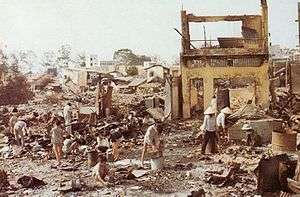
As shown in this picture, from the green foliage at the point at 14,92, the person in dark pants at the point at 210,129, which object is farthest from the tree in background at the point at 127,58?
the person in dark pants at the point at 210,129

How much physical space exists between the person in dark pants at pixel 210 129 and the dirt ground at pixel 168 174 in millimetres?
430

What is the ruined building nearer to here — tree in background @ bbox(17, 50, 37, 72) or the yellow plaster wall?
the yellow plaster wall

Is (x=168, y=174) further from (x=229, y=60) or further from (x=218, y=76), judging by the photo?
(x=229, y=60)

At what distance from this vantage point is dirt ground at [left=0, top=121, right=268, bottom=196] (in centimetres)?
1159

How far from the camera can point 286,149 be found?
14.6m

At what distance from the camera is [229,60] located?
25.5 m

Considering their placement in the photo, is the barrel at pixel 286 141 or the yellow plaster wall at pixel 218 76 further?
the yellow plaster wall at pixel 218 76

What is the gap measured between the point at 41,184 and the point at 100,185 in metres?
1.85

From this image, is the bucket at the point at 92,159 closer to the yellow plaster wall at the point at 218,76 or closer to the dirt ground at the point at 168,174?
the dirt ground at the point at 168,174

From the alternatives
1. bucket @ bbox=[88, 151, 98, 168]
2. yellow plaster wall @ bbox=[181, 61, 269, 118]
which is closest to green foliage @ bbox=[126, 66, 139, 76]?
yellow plaster wall @ bbox=[181, 61, 269, 118]

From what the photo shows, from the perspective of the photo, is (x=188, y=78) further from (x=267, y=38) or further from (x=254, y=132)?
(x=254, y=132)

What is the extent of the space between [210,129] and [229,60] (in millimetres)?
10686

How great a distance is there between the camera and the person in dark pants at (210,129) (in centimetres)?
1540

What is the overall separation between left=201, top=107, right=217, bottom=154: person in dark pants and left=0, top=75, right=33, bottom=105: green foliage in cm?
3207
